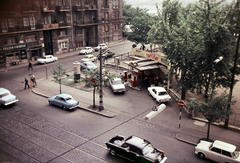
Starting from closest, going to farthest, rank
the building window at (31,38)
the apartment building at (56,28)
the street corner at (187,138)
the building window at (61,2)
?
the street corner at (187,138) → the apartment building at (56,28) → the building window at (31,38) → the building window at (61,2)

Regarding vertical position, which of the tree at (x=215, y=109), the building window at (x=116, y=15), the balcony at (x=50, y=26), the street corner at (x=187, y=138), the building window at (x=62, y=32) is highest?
the building window at (x=116, y=15)

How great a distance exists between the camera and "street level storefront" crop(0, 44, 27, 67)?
4059 cm

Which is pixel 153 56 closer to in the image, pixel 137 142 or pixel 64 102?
pixel 64 102

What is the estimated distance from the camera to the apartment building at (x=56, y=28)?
41.4m

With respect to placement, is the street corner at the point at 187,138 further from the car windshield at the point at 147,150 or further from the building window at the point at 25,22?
the building window at the point at 25,22

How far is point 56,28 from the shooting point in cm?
5047

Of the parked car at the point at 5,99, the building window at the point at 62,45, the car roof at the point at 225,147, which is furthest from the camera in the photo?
the building window at the point at 62,45

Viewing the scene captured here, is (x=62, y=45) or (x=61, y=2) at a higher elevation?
(x=61, y=2)

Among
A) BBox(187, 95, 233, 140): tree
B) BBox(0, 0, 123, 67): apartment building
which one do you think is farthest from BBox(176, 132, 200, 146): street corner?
BBox(0, 0, 123, 67): apartment building

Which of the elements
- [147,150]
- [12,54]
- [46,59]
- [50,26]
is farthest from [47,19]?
[147,150]

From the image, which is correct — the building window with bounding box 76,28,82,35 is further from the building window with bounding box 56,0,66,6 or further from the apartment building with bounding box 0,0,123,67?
the building window with bounding box 56,0,66,6

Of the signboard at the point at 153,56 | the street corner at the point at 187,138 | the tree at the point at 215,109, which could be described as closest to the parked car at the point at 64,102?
the street corner at the point at 187,138

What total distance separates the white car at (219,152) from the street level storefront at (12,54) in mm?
35789

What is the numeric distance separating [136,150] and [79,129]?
23.1 feet
